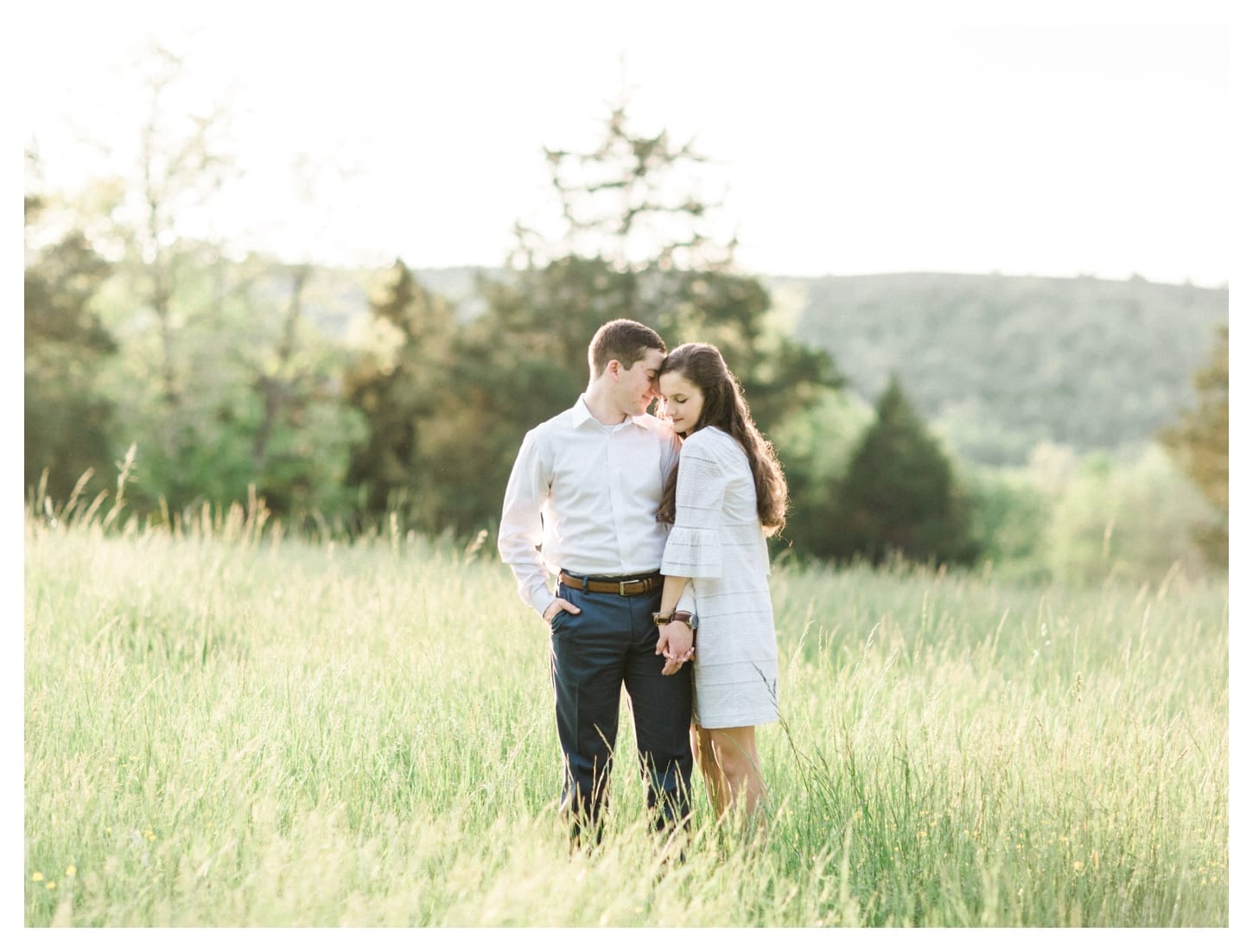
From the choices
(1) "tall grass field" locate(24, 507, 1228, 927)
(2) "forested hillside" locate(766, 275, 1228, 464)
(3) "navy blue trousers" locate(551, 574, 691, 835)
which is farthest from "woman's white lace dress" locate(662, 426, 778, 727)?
(2) "forested hillside" locate(766, 275, 1228, 464)

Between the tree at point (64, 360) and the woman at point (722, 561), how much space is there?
16017 millimetres

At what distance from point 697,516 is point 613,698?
660mm

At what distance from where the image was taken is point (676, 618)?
11.0ft

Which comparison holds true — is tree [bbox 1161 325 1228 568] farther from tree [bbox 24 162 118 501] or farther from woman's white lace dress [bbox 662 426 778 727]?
tree [bbox 24 162 118 501]

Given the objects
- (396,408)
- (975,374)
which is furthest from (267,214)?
(975,374)

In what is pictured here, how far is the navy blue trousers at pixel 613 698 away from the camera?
3.42 meters

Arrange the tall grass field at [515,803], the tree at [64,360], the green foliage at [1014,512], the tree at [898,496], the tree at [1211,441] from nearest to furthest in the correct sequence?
1. the tall grass field at [515,803]
2. the tree at [64,360]
3. the tree at [1211,441]
4. the tree at [898,496]
5. the green foliage at [1014,512]

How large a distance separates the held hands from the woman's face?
0.63 m

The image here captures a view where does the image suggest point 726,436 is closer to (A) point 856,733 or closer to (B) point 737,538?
(B) point 737,538

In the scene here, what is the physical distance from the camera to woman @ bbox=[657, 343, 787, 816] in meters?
3.34

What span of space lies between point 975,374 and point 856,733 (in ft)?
186

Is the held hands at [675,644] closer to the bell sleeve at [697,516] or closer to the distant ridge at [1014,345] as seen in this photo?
the bell sleeve at [697,516]

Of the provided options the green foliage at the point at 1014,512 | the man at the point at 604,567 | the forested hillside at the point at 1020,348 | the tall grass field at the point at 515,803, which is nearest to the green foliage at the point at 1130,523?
the green foliage at the point at 1014,512

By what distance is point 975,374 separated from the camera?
5741cm
